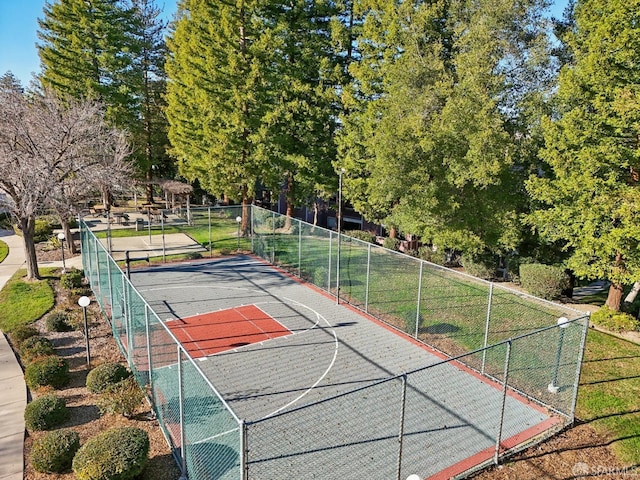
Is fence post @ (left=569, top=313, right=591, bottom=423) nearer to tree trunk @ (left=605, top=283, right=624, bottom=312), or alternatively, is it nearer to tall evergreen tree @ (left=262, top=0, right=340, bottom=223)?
tree trunk @ (left=605, top=283, right=624, bottom=312)

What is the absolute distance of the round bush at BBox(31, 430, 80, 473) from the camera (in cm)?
734

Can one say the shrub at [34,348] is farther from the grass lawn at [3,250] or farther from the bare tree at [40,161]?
the grass lawn at [3,250]

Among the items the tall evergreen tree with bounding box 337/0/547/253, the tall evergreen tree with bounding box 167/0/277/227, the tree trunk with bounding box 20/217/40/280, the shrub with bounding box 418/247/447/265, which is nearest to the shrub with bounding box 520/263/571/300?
the tall evergreen tree with bounding box 337/0/547/253

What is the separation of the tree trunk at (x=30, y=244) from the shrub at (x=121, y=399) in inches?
409

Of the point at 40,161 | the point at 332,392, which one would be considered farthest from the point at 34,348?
the point at 332,392

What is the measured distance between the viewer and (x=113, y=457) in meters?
6.77

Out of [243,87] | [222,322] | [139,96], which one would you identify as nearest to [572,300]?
[222,322]

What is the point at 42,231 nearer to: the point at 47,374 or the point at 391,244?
the point at 47,374

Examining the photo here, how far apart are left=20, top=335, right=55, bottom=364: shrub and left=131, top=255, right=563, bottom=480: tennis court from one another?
128 inches

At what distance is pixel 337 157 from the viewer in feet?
80.4

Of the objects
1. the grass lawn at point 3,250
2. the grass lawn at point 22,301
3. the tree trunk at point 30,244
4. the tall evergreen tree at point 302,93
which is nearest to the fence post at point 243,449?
the grass lawn at point 22,301

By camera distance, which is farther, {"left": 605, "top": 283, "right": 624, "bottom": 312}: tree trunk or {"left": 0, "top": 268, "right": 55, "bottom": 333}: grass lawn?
{"left": 605, "top": 283, "right": 624, "bottom": 312}: tree trunk

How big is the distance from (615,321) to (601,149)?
5137 millimetres

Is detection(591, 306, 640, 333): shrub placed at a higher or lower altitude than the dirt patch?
higher
